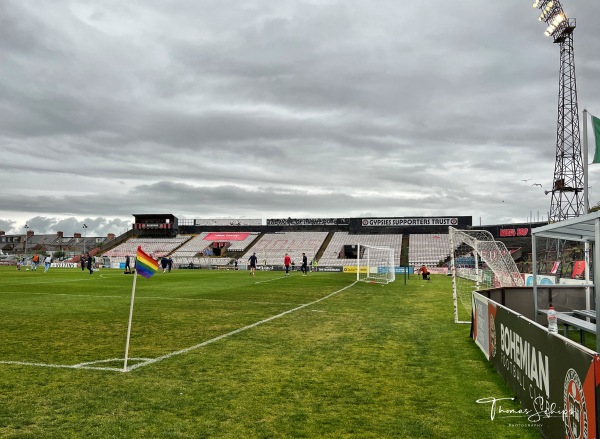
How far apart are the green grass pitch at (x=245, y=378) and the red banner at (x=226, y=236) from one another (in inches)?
2604

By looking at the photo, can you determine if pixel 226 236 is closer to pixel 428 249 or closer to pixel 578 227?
pixel 428 249

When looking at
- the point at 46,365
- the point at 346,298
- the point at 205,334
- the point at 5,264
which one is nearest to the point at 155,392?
the point at 46,365

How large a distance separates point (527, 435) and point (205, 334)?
26.1 feet

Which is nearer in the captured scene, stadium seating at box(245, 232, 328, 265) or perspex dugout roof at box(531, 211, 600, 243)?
perspex dugout roof at box(531, 211, 600, 243)

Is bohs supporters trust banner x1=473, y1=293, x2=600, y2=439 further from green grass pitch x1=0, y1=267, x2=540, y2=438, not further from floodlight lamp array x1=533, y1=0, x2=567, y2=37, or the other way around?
floodlight lamp array x1=533, y1=0, x2=567, y2=37

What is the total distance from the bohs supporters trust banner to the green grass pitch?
0.32 m

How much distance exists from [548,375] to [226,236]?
260 ft

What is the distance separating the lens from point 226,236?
82938 mm

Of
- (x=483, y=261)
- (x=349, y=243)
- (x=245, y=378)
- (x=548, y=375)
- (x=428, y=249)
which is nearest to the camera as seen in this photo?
(x=548, y=375)

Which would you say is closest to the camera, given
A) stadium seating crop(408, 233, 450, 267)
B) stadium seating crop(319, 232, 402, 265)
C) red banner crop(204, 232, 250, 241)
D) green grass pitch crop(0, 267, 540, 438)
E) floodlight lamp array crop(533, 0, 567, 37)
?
green grass pitch crop(0, 267, 540, 438)

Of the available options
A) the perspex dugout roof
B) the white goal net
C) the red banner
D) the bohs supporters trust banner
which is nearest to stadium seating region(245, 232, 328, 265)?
the red banner

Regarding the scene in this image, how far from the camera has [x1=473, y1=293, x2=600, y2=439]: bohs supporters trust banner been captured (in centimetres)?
397

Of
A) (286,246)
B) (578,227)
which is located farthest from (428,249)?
(578,227)

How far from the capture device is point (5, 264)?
67312mm
